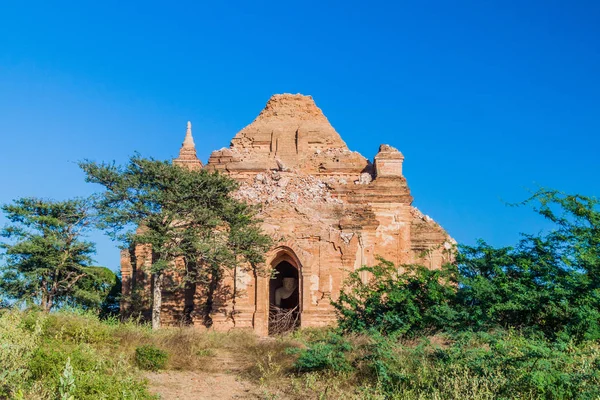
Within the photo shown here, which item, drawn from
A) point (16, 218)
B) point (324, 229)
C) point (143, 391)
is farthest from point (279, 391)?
point (16, 218)

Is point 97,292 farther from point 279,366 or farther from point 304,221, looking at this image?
point 279,366

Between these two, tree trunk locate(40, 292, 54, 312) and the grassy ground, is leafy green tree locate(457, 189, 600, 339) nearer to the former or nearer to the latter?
the grassy ground

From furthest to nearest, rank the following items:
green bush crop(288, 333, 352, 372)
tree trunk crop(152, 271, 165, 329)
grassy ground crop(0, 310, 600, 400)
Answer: tree trunk crop(152, 271, 165, 329)
green bush crop(288, 333, 352, 372)
grassy ground crop(0, 310, 600, 400)

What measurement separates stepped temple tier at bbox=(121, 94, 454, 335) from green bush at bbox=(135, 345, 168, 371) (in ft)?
18.0

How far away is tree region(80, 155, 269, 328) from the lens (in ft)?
61.8

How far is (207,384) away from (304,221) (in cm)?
900

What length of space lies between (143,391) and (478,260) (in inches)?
298

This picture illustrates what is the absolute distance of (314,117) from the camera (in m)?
31.1

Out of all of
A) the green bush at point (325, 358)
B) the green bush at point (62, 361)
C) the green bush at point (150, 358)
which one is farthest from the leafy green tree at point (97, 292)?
the green bush at point (325, 358)

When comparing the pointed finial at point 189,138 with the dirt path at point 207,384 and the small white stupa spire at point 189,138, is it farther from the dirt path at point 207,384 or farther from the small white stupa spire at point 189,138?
the dirt path at point 207,384

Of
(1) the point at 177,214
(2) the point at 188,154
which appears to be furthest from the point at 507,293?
(2) the point at 188,154

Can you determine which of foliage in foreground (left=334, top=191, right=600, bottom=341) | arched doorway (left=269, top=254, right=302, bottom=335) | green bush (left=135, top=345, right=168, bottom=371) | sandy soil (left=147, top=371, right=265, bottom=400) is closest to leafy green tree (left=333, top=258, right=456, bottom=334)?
foliage in foreground (left=334, top=191, right=600, bottom=341)

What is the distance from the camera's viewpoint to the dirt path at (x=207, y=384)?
1145cm

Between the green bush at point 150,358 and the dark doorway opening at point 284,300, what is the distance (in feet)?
22.7
